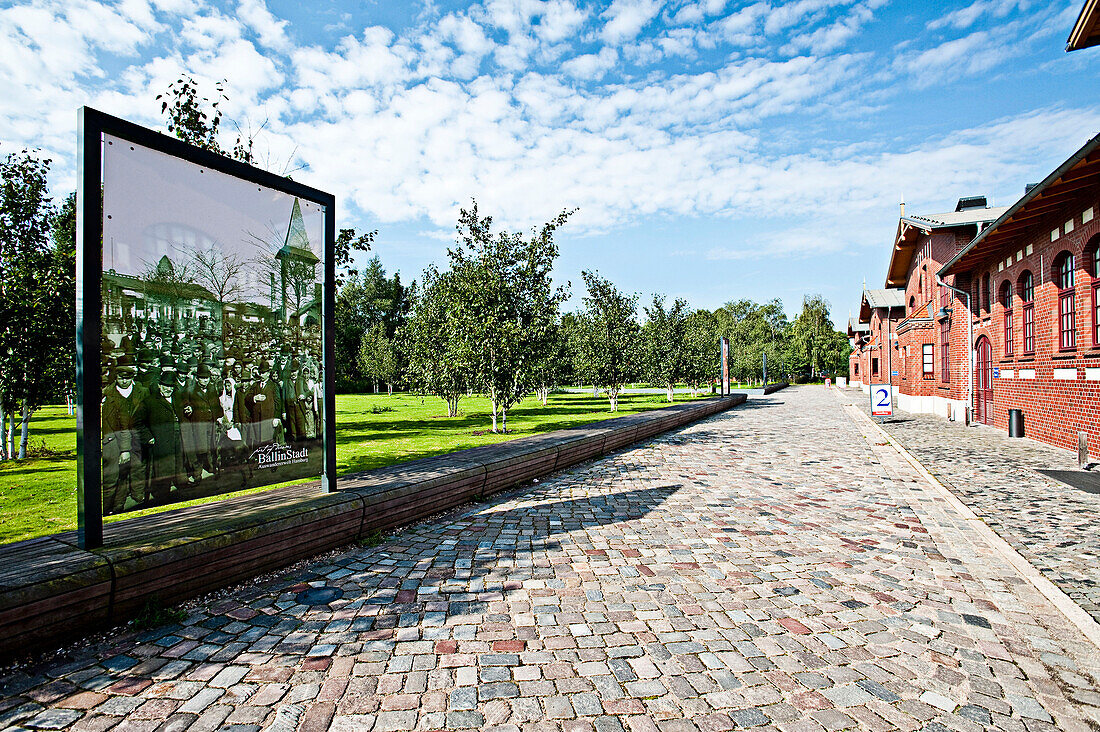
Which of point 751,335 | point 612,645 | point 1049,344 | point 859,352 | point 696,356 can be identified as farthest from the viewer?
point 751,335

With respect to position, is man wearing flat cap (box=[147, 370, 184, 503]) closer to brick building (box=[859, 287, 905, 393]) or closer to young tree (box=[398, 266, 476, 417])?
young tree (box=[398, 266, 476, 417])

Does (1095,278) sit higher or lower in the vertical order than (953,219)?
lower

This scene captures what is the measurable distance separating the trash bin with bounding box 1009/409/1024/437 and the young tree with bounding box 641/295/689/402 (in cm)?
1561

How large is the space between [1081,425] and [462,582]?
43.3ft

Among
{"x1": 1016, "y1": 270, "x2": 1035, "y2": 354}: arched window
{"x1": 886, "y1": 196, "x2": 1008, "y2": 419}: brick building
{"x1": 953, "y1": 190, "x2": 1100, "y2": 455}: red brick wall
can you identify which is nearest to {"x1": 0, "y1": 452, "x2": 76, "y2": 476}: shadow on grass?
{"x1": 953, "y1": 190, "x2": 1100, "y2": 455}: red brick wall

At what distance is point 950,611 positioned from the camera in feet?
13.4

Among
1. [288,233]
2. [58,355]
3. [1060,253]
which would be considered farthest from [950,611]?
[58,355]

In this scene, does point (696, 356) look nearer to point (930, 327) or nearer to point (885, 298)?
point (930, 327)

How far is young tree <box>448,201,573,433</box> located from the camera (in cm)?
1326

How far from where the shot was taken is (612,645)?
3535 millimetres

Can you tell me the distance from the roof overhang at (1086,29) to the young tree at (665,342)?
2021 centimetres

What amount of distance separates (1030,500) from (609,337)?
1942 cm

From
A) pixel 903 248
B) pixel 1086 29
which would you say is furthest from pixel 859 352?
pixel 1086 29

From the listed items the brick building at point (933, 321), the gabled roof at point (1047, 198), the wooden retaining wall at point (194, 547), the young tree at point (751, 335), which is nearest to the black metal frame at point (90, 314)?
the wooden retaining wall at point (194, 547)
